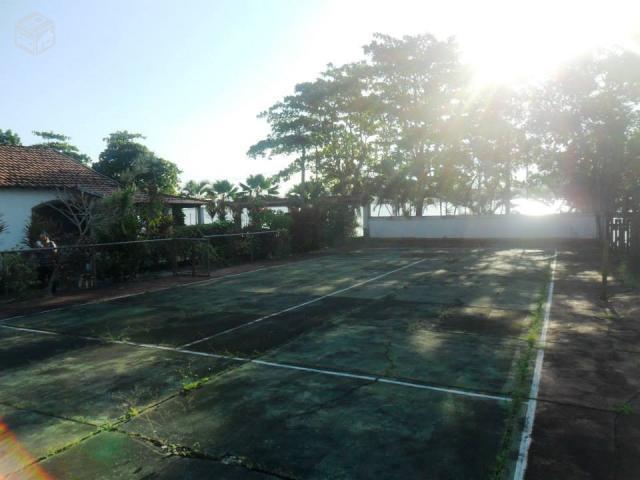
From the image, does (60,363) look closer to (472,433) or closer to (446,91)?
(472,433)

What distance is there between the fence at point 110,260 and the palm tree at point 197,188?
69.5 feet

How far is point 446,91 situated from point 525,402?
24.3m

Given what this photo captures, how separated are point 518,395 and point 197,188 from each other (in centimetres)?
3605

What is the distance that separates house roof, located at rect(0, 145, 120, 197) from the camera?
654 inches

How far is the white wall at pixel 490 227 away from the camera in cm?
2311

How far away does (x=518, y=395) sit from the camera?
4387 millimetres

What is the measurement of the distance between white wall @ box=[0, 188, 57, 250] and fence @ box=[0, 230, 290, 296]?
16.3ft

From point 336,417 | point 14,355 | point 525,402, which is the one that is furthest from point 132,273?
point 525,402

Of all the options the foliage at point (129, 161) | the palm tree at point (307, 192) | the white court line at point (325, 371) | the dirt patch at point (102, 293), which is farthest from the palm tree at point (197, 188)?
the white court line at point (325, 371)

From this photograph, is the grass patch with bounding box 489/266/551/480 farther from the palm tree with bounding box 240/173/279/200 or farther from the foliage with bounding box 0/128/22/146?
the foliage with bounding box 0/128/22/146

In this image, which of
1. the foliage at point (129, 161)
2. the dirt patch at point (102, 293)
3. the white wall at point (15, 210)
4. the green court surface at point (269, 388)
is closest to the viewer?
the green court surface at point (269, 388)

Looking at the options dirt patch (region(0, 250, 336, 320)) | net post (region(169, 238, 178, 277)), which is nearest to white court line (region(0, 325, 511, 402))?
dirt patch (region(0, 250, 336, 320))

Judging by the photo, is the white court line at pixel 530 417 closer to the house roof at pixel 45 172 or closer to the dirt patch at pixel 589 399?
the dirt patch at pixel 589 399

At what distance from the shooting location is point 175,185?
35.9m
